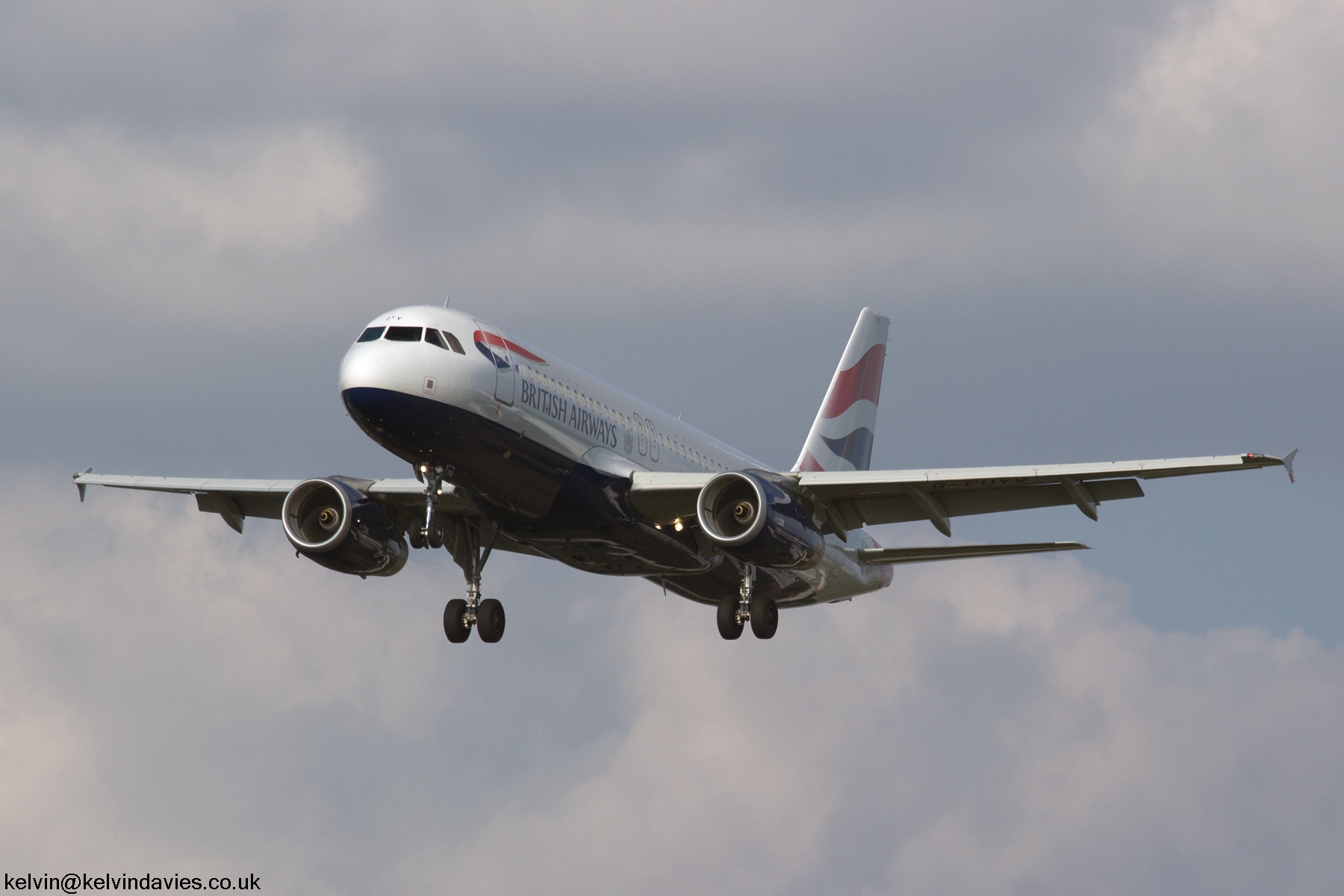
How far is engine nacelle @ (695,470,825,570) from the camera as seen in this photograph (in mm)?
40406

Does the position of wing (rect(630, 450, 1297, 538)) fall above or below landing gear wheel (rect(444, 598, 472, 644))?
above

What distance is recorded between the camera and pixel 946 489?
42500mm

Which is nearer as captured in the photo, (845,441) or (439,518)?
(439,518)

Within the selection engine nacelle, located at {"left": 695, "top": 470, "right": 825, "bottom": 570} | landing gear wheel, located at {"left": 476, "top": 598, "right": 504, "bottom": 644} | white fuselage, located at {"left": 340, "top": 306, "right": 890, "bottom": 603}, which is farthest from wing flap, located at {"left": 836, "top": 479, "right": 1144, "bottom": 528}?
landing gear wheel, located at {"left": 476, "top": 598, "right": 504, "bottom": 644}

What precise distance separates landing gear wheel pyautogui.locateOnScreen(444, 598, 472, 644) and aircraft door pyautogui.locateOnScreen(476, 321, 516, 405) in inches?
328

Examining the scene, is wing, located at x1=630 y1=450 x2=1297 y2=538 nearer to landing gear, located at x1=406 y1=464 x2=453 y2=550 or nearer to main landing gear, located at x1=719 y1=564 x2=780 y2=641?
main landing gear, located at x1=719 y1=564 x2=780 y2=641

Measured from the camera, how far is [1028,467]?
39.8 metres

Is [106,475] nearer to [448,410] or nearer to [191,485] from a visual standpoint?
[191,485]

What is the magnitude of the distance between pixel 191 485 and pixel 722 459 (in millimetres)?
13588

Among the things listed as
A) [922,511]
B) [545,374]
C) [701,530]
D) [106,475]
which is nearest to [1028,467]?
[922,511]

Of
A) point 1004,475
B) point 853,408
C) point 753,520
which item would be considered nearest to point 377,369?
point 753,520

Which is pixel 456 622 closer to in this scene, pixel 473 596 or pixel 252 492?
pixel 473 596

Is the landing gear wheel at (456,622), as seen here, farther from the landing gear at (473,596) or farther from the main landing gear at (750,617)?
the main landing gear at (750,617)

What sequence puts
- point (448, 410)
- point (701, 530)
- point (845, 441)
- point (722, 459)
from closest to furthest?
1. point (448, 410)
2. point (701, 530)
3. point (722, 459)
4. point (845, 441)
